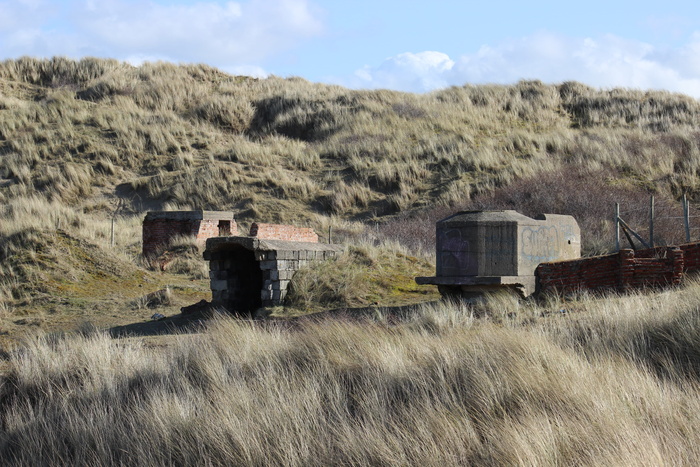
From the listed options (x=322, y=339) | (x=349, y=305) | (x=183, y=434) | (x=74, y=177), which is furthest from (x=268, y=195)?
(x=183, y=434)

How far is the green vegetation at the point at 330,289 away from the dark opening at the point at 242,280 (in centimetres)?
143

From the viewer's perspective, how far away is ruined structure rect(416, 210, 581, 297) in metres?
12.1

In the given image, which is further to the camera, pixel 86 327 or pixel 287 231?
pixel 287 231

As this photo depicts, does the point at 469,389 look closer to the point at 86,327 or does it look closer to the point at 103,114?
the point at 86,327

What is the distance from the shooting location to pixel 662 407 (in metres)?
5.39

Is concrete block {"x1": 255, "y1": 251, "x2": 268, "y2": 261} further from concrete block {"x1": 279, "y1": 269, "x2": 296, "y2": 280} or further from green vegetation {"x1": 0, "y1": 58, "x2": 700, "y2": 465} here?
green vegetation {"x1": 0, "y1": 58, "x2": 700, "y2": 465}

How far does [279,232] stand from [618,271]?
419 inches

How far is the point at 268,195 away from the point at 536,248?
57.8 feet

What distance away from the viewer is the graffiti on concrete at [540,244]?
12305 millimetres

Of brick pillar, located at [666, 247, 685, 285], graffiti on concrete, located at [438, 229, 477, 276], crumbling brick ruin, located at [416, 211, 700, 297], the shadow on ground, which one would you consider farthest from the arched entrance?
brick pillar, located at [666, 247, 685, 285]

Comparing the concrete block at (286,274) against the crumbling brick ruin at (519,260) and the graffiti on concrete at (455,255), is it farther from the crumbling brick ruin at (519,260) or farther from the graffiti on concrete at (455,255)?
the graffiti on concrete at (455,255)

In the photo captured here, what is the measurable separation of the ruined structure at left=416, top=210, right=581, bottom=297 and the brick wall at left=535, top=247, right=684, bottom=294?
382 mm

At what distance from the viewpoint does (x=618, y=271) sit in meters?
11.3

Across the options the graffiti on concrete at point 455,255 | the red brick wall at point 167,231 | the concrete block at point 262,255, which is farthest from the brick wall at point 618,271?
the red brick wall at point 167,231
